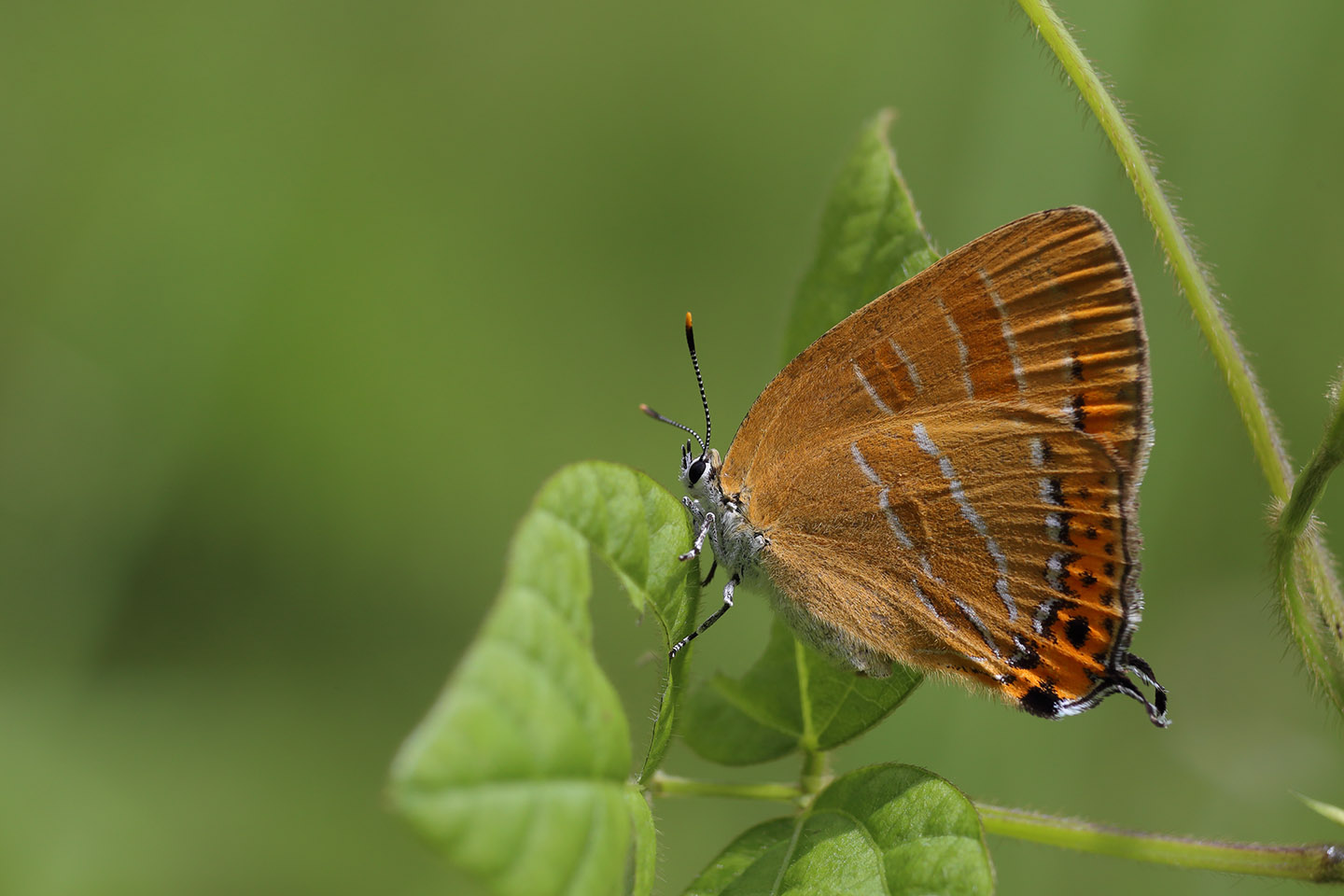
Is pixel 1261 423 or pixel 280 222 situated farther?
pixel 280 222

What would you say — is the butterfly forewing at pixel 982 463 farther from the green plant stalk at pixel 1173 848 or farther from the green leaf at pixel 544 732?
the green leaf at pixel 544 732

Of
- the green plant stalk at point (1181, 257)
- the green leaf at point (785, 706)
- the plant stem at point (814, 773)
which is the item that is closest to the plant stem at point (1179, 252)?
the green plant stalk at point (1181, 257)

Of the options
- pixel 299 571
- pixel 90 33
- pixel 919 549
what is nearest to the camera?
pixel 919 549

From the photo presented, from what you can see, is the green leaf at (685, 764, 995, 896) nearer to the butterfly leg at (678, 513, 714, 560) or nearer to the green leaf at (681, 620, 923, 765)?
the green leaf at (681, 620, 923, 765)

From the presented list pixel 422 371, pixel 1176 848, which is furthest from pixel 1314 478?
pixel 422 371

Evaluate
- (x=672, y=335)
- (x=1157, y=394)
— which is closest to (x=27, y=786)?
(x=672, y=335)

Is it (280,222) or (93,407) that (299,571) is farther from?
(280,222)

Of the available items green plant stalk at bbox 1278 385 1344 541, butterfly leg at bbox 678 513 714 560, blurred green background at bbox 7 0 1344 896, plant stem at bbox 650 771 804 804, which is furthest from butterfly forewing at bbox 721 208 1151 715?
blurred green background at bbox 7 0 1344 896
